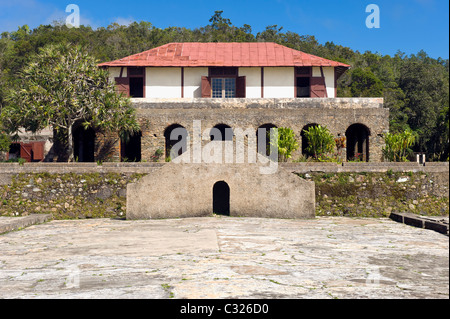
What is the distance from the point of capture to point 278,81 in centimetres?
2738

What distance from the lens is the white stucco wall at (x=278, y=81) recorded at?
89.6 feet

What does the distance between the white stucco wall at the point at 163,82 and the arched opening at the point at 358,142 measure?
9052 millimetres

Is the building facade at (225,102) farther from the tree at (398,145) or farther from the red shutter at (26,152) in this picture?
the tree at (398,145)

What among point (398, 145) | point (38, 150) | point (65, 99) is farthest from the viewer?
point (38, 150)

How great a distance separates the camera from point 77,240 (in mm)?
11562

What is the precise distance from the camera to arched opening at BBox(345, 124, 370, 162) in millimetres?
24047

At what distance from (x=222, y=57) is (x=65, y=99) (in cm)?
990

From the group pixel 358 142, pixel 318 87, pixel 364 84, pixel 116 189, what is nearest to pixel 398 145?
pixel 358 142

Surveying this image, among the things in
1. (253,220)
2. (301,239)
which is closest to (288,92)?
(253,220)

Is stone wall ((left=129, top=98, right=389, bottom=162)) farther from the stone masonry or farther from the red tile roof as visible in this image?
the red tile roof

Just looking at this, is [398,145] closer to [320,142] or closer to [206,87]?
[320,142]

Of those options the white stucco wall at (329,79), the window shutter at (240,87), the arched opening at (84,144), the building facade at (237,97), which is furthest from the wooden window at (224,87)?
the arched opening at (84,144)

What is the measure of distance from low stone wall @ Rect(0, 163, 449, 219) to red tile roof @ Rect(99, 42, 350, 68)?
34.2 ft
